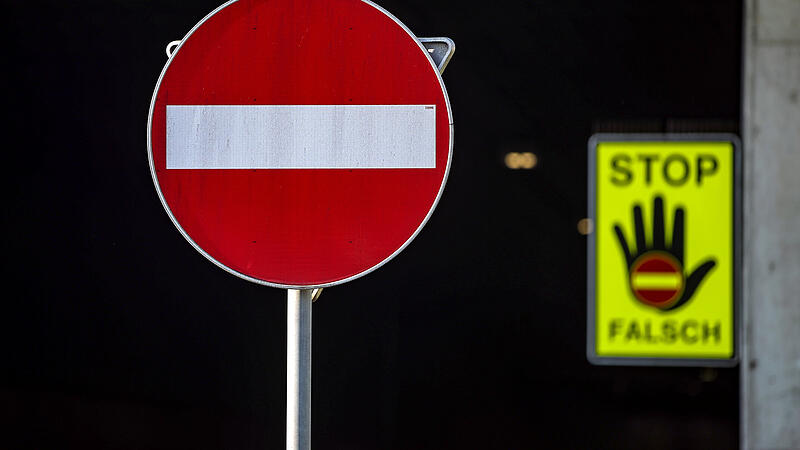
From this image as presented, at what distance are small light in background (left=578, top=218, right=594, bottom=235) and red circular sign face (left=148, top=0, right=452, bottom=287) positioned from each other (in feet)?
5.94

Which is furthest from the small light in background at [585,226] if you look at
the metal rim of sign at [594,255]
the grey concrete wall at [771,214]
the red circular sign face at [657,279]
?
the grey concrete wall at [771,214]

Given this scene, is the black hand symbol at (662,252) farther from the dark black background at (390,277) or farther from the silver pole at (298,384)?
the silver pole at (298,384)

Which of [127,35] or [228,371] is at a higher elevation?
[127,35]

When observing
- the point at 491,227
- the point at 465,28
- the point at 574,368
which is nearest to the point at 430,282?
the point at 491,227

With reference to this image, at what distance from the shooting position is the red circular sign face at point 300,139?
1922mm

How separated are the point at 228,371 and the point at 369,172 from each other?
2.04 m

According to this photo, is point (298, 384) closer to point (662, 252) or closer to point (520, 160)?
point (520, 160)

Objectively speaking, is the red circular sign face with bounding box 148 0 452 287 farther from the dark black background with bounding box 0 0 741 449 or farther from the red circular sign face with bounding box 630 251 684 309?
the red circular sign face with bounding box 630 251 684 309

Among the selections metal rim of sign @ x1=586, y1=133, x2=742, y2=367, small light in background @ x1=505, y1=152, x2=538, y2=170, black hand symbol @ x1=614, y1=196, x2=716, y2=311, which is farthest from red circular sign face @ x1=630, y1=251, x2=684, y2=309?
small light in background @ x1=505, y1=152, x2=538, y2=170

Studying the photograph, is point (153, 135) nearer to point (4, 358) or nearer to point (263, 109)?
point (263, 109)

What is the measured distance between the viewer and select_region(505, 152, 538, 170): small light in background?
3666 mm

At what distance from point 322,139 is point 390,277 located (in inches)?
71.5

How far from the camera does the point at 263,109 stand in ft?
6.45

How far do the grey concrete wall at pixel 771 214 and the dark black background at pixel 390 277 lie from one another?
0.07 metres
